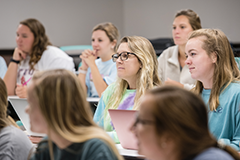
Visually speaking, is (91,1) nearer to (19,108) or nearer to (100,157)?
(19,108)

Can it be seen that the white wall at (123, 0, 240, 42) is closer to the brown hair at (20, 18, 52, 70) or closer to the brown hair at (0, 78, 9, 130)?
the brown hair at (20, 18, 52, 70)

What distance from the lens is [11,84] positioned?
9.57 feet

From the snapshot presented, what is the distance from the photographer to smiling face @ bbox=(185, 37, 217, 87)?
4.87 feet

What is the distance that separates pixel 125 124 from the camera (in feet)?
3.96

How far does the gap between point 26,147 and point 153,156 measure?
2.02ft

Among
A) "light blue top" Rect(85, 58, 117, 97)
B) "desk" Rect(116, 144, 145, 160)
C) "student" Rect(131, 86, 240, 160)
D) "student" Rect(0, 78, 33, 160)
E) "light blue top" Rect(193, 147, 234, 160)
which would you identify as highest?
"student" Rect(131, 86, 240, 160)

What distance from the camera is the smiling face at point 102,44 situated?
285cm

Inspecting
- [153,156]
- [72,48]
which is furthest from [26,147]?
[72,48]

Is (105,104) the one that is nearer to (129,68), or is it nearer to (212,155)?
(129,68)

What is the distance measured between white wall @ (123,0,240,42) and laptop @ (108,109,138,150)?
100 inches

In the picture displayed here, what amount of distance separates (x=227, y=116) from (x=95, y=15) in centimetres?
356

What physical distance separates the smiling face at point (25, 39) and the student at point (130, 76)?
1.47m

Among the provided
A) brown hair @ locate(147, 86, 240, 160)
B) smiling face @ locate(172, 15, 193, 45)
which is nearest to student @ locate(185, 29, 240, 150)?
brown hair @ locate(147, 86, 240, 160)

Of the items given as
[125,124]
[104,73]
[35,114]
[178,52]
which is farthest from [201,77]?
[104,73]
